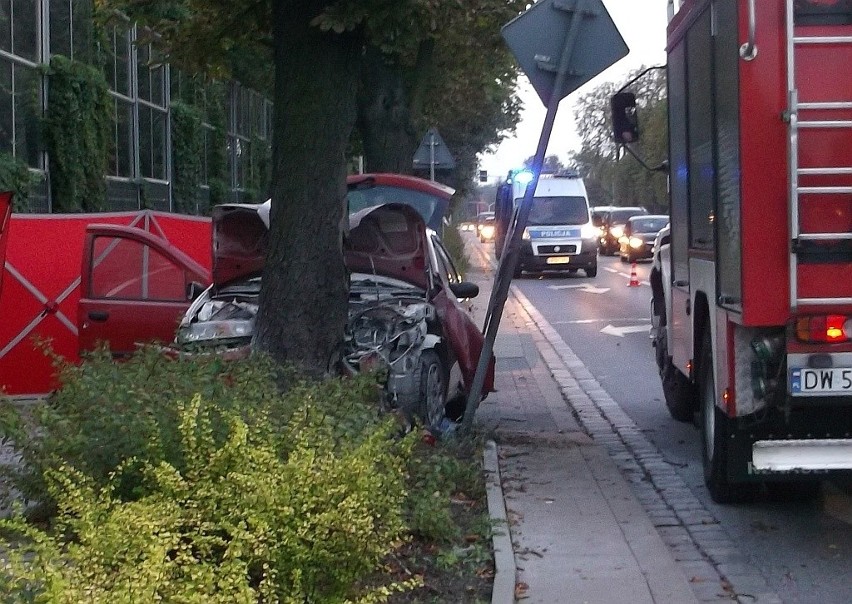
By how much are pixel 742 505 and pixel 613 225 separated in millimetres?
44796

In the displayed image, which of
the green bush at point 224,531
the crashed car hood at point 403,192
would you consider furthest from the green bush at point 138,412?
the crashed car hood at point 403,192

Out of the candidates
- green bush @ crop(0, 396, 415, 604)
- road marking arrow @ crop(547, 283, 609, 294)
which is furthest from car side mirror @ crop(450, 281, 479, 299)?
road marking arrow @ crop(547, 283, 609, 294)

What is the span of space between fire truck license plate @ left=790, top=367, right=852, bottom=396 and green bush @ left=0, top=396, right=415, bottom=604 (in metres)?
2.17

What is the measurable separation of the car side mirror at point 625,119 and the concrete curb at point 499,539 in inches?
102

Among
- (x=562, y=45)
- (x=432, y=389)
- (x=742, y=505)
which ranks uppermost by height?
(x=562, y=45)

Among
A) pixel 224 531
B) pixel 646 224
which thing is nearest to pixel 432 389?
pixel 224 531

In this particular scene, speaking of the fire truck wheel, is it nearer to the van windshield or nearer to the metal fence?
the metal fence

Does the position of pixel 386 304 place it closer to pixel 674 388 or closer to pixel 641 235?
pixel 674 388

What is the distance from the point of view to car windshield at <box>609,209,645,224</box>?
52.1 metres

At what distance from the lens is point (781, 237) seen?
6617mm

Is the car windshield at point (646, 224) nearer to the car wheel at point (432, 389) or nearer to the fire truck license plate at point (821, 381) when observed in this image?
the car wheel at point (432, 389)

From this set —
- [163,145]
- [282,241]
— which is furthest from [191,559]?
[163,145]

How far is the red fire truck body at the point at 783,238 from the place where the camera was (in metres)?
6.53

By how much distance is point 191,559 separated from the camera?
16.1ft
